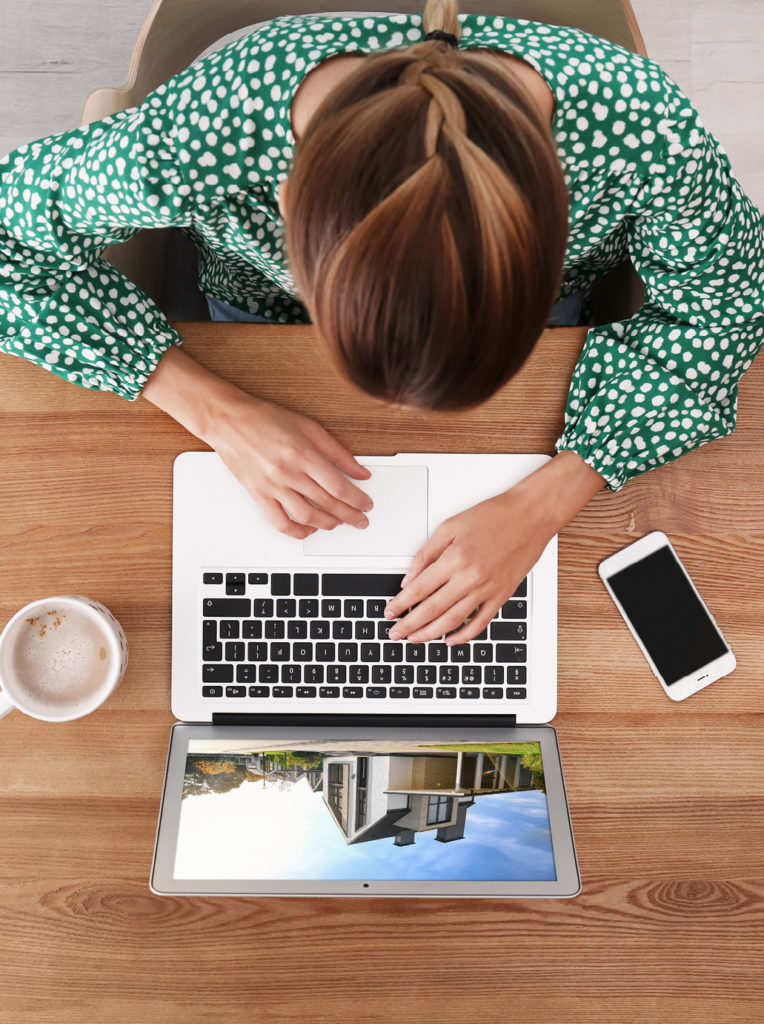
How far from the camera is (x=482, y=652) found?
0.72 m

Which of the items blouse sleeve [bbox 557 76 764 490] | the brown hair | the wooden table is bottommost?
the wooden table

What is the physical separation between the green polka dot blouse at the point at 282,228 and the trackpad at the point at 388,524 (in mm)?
145

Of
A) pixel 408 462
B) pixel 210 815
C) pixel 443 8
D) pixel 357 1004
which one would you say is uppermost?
pixel 443 8

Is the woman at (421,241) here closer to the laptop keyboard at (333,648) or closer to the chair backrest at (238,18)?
the laptop keyboard at (333,648)

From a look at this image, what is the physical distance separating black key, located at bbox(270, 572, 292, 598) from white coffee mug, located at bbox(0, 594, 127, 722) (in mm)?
146

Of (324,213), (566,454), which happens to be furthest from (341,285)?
(566,454)

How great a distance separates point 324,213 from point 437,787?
1.61 feet

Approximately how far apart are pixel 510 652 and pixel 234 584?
0.27 m

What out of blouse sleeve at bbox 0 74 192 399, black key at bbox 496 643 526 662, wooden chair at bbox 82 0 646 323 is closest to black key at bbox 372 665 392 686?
black key at bbox 496 643 526 662

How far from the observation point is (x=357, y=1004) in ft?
2.24

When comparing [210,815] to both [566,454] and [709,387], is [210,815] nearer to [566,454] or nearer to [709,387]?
[566,454]

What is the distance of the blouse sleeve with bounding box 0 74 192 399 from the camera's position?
60 centimetres

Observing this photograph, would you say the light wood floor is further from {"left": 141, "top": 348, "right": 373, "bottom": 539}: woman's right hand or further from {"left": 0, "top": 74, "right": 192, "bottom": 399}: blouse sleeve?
{"left": 141, "top": 348, "right": 373, "bottom": 539}: woman's right hand

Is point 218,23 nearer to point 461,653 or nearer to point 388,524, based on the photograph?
point 388,524
